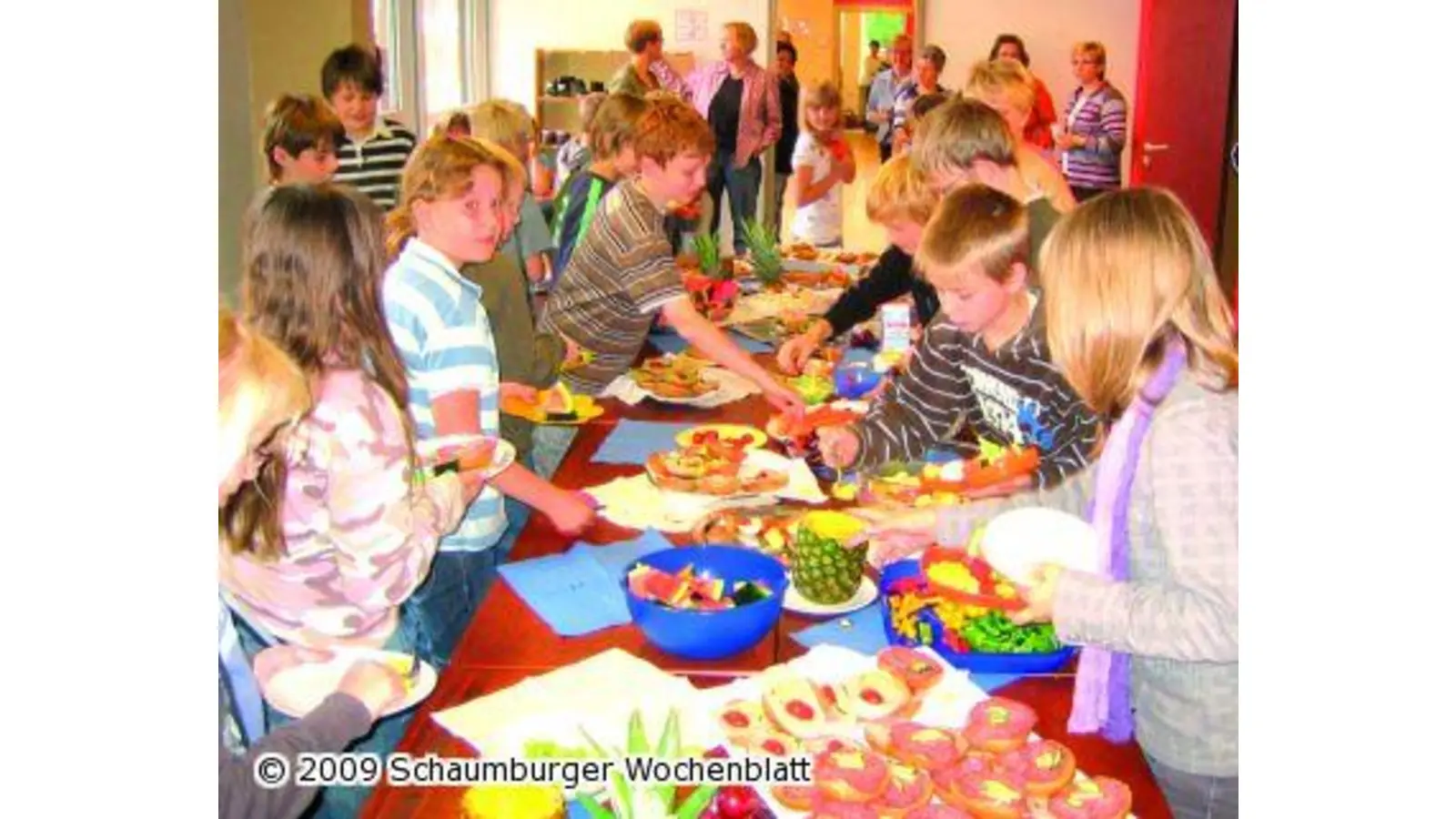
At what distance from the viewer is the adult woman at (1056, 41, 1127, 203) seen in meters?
7.14

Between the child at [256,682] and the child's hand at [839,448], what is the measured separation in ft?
3.83

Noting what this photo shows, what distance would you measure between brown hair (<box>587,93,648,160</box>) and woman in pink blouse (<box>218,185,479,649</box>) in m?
1.60

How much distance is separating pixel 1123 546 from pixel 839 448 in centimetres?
94

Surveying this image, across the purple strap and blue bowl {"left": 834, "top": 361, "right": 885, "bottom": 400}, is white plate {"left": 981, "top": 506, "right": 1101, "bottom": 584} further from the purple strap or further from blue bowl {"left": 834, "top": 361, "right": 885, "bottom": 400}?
blue bowl {"left": 834, "top": 361, "right": 885, "bottom": 400}

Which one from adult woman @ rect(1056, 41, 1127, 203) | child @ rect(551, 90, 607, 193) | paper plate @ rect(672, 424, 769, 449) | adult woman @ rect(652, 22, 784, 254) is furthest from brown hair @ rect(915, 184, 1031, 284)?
adult woman @ rect(1056, 41, 1127, 203)

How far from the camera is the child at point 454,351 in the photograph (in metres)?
2.22

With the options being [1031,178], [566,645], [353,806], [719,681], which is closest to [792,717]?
[719,681]

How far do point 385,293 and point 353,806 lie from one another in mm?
873

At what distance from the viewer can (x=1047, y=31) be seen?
8.90m

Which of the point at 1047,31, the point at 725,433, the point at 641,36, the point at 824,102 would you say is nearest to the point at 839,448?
the point at 725,433

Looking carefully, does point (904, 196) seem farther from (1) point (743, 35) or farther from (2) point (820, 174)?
(1) point (743, 35)

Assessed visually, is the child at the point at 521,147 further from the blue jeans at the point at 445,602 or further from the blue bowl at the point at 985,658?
the blue bowl at the point at 985,658

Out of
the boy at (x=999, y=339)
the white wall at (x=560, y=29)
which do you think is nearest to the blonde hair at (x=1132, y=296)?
the boy at (x=999, y=339)
